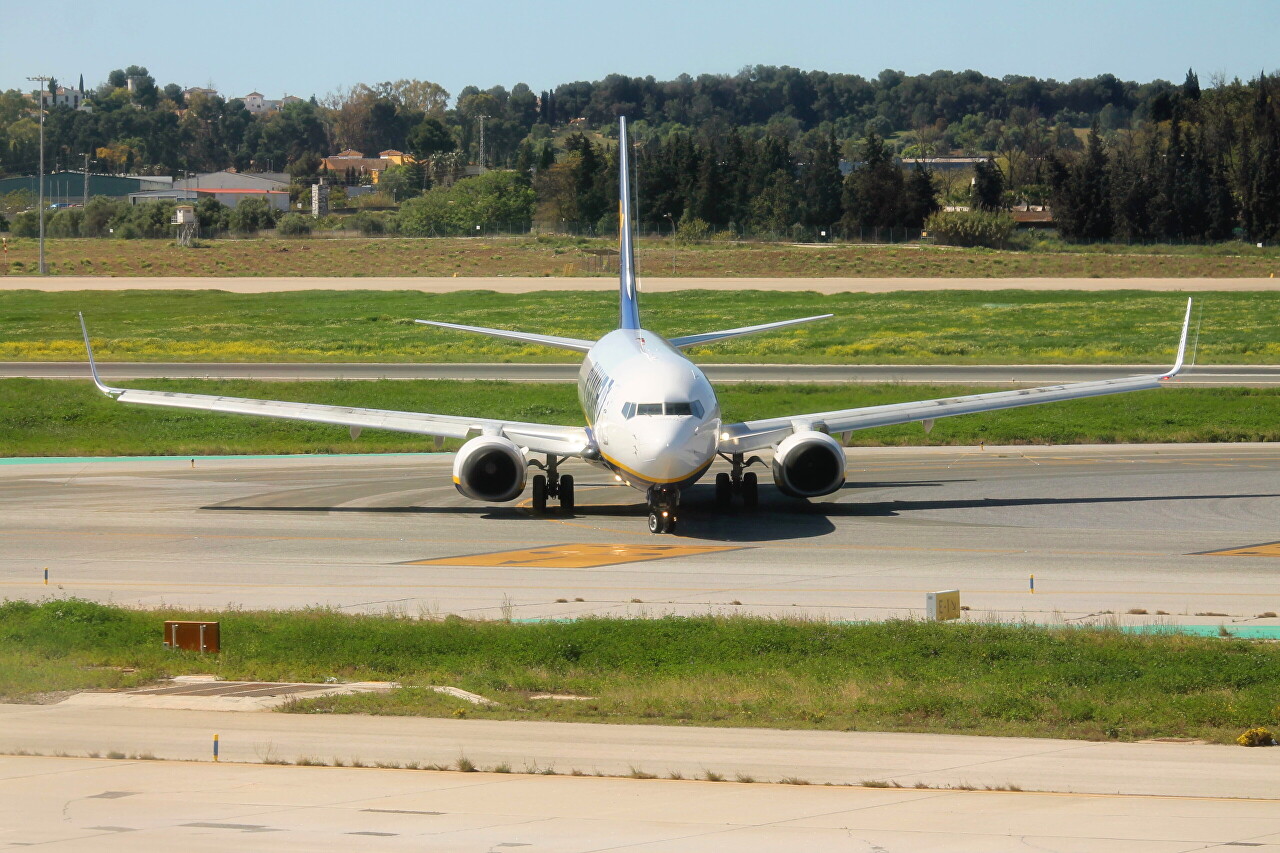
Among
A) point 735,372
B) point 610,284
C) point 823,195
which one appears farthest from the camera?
point 823,195

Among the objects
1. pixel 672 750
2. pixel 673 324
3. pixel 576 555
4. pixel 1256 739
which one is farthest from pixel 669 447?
pixel 673 324

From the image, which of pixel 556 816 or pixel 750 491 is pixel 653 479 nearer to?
pixel 750 491

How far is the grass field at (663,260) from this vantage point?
14838 centimetres

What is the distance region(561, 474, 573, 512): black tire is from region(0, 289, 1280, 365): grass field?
38.9 metres

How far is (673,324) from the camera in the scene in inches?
3661

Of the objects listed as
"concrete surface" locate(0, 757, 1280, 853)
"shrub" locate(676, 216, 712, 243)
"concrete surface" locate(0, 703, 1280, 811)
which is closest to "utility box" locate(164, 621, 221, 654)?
"concrete surface" locate(0, 703, 1280, 811)

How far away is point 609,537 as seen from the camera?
118 feet

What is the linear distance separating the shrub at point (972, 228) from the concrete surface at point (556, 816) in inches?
6364

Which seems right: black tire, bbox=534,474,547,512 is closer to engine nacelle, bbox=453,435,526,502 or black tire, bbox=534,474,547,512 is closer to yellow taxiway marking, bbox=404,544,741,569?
engine nacelle, bbox=453,435,526,502

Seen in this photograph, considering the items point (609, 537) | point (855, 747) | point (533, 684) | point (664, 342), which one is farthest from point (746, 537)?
point (855, 747)

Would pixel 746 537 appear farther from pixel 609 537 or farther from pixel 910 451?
pixel 910 451

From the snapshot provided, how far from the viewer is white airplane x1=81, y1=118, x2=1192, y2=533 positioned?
112 ft

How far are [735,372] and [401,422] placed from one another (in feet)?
106

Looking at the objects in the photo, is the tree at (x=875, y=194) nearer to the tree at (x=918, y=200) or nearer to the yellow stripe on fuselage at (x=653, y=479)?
the tree at (x=918, y=200)
